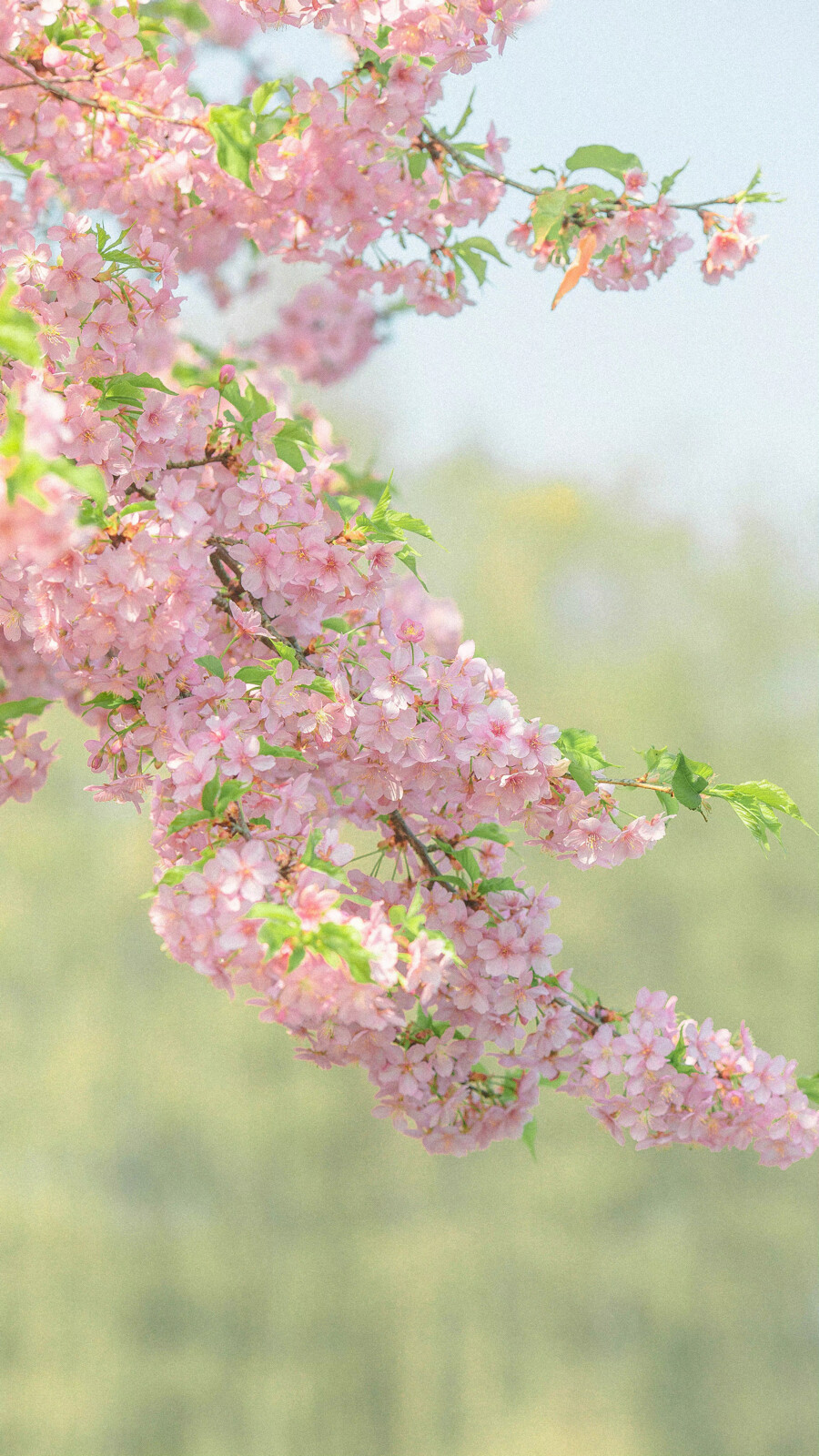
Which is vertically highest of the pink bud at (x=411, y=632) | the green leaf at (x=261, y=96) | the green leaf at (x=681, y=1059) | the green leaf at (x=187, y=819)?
the green leaf at (x=261, y=96)

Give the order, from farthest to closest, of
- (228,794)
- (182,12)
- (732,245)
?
(182,12) < (732,245) < (228,794)

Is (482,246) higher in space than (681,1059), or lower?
higher

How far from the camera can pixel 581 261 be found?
1665 mm

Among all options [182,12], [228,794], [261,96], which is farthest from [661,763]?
[182,12]

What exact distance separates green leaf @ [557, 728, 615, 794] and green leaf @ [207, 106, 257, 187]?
0.82 m

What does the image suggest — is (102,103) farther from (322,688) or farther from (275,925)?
(275,925)

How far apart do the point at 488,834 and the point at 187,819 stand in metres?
0.42

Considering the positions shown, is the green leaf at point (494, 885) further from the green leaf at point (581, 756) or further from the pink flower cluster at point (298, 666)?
the green leaf at point (581, 756)

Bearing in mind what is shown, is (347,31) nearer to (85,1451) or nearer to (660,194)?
(660,194)

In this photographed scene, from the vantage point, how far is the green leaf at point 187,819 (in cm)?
112

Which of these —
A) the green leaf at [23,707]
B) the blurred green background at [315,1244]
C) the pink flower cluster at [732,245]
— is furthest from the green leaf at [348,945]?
the blurred green background at [315,1244]

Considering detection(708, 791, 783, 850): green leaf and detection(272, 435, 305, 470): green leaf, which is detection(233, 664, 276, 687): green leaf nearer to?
detection(272, 435, 305, 470): green leaf

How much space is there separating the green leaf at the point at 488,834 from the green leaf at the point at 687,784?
0.24 metres

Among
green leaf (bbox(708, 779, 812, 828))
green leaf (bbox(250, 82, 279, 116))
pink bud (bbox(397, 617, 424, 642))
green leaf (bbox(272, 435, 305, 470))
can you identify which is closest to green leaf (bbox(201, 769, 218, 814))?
pink bud (bbox(397, 617, 424, 642))
